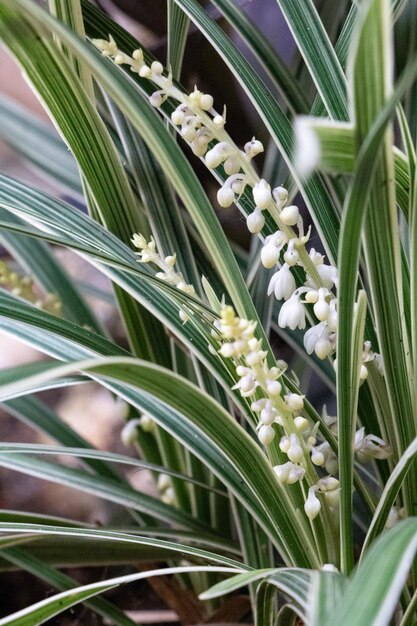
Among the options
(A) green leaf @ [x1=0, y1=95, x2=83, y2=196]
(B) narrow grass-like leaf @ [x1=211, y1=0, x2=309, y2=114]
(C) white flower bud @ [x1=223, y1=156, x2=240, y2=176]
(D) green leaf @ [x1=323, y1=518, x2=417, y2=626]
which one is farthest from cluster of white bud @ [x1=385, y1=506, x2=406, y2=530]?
(A) green leaf @ [x1=0, y1=95, x2=83, y2=196]

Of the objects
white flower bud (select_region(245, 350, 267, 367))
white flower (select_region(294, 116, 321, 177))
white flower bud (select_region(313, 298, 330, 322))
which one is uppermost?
white flower bud (select_region(313, 298, 330, 322))

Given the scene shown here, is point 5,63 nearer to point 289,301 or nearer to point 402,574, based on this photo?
point 289,301

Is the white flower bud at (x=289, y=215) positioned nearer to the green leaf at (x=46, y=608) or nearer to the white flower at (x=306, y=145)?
the white flower at (x=306, y=145)

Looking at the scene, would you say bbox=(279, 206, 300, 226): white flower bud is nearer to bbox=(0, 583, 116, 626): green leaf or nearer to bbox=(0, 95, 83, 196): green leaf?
bbox=(0, 583, 116, 626): green leaf

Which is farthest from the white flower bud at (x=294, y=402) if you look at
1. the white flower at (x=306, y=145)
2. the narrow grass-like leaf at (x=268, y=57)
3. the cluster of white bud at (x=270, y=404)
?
the narrow grass-like leaf at (x=268, y=57)

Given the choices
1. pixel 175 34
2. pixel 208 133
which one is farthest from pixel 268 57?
pixel 208 133

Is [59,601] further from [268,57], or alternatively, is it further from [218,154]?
[268,57]

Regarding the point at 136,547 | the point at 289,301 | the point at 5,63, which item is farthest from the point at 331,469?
the point at 5,63
